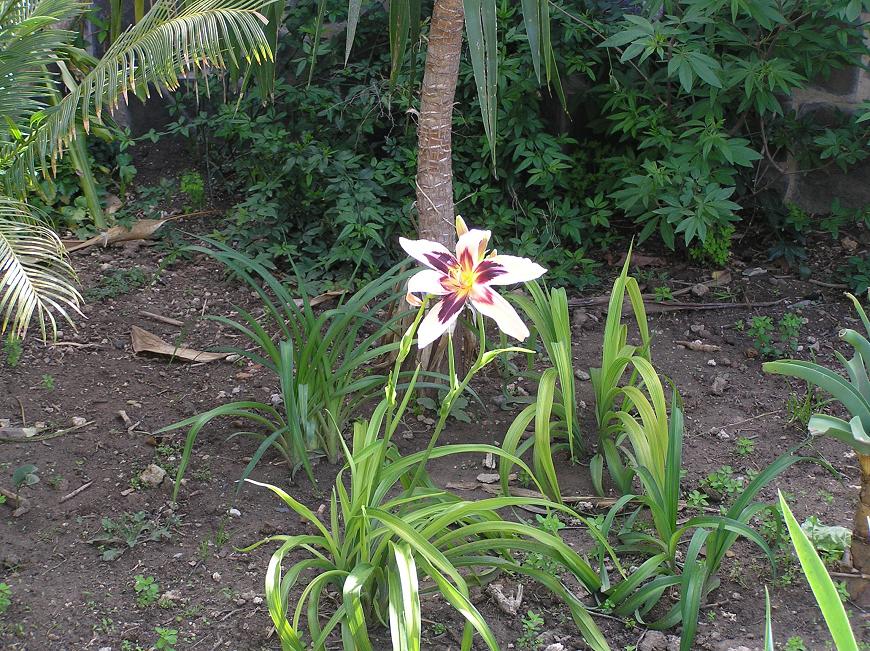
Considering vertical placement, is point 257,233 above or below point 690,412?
above

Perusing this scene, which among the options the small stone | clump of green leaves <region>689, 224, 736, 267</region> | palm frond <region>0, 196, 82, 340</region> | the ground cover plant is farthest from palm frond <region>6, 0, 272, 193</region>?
clump of green leaves <region>689, 224, 736, 267</region>

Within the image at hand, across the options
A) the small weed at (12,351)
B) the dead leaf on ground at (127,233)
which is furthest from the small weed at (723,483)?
the dead leaf on ground at (127,233)

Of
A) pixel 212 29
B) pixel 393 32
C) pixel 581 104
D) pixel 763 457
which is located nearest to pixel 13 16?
pixel 212 29

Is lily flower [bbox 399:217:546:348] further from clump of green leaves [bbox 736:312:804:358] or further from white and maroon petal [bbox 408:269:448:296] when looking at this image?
clump of green leaves [bbox 736:312:804:358]

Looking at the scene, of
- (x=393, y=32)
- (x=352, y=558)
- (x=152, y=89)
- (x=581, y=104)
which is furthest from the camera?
(x=152, y=89)

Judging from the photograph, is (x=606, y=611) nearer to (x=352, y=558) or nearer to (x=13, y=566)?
(x=352, y=558)

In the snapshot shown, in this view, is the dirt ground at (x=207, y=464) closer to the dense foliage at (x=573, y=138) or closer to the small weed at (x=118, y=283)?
the small weed at (x=118, y=283)

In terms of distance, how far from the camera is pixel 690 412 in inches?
118

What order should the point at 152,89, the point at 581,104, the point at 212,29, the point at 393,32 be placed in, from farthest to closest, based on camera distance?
the point at 152,89
the point at 581,104
the point at 393,32
the point at 212,29

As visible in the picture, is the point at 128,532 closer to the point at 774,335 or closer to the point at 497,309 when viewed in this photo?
the point at 497,309

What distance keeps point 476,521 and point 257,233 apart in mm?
2117

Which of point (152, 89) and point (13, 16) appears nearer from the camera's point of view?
point (13, 16)

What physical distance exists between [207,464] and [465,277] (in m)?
1.46

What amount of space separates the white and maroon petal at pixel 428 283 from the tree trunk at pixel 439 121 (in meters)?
1.39
